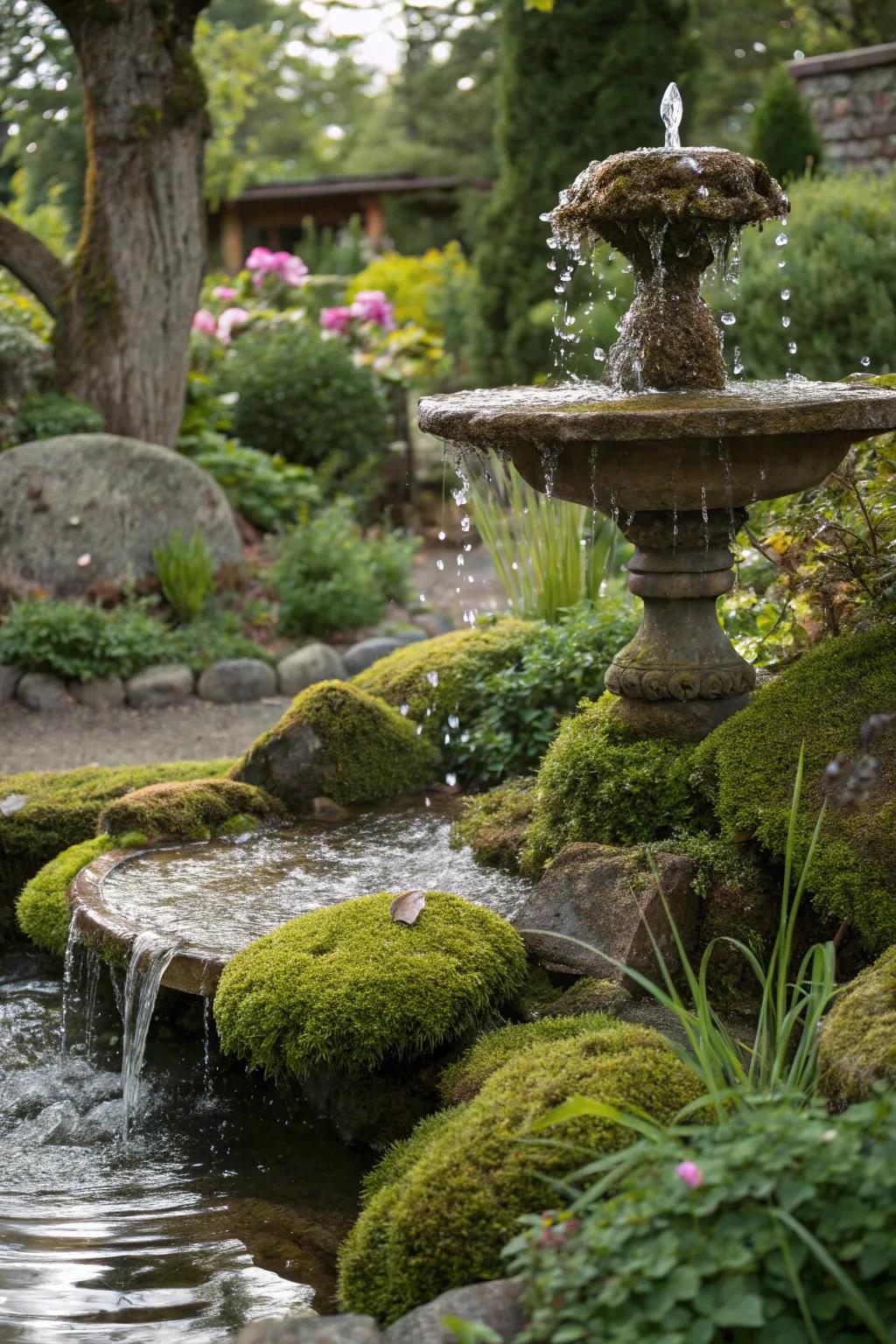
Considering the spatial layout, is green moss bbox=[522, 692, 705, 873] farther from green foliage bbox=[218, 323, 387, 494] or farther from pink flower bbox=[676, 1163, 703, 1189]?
green foliage bbox=[218, 323, 387, 494]

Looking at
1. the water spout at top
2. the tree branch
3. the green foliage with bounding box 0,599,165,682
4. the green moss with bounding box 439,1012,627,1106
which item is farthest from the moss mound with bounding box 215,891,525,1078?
the tree branch

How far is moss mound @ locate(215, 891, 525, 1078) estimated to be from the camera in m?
3.14

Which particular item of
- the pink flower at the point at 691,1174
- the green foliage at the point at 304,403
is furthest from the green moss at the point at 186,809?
the green foliage at the point at 304,403

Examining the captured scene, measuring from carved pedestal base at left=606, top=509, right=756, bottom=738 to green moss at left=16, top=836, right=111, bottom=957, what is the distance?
5.68 ft

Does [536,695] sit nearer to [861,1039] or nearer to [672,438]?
[672,438]

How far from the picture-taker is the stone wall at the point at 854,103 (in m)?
11.2

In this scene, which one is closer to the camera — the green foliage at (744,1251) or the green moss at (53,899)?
the green foliage at (744,1251)

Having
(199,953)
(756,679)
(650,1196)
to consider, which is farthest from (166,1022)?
(650,1196)

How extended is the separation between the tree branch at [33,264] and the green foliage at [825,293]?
4.31 meters

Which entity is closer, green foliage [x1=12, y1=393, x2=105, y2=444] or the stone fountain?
the stone fountain

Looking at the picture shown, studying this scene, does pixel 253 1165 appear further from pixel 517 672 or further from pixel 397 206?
pixel 397 206

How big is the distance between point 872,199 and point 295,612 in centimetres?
442

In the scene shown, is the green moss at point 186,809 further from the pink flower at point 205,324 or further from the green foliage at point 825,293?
the pink flower at point 205,324

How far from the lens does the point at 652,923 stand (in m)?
3.37
